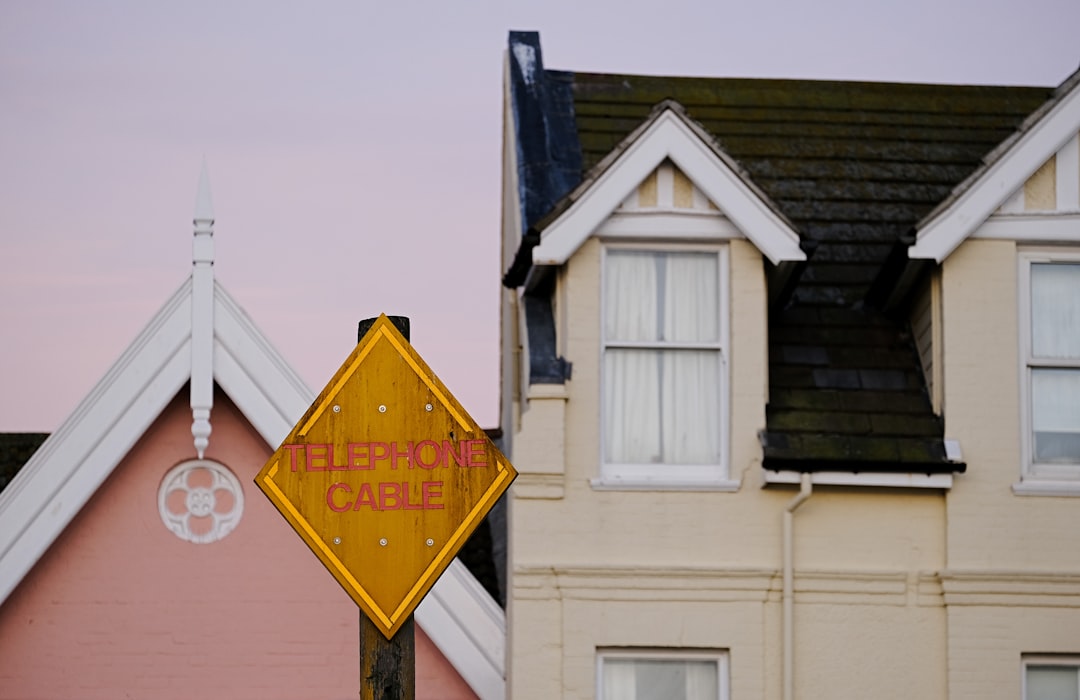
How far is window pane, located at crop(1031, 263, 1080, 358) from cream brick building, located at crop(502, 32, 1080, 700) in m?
0.02

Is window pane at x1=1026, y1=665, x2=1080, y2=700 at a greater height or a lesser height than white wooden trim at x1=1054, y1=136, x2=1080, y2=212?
lesser

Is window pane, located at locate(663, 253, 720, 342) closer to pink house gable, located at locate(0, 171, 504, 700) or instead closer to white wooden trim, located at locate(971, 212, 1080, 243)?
white wooden trim, located at locate(971, 212, 1080, 243)

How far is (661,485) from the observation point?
14773 millimetres

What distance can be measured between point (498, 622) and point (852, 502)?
3178mm

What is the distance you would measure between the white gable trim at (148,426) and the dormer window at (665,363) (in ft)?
6.66

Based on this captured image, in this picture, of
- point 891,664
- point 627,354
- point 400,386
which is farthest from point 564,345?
point 400,386

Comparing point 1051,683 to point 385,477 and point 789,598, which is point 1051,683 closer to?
point 789,598

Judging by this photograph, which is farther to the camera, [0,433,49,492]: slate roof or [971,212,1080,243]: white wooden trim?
[0,433,49,492]: slate roof

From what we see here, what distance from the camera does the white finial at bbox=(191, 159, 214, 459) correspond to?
52.3 ft

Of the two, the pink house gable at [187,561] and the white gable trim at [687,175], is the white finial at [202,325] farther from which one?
the white gable trim at [687,175]

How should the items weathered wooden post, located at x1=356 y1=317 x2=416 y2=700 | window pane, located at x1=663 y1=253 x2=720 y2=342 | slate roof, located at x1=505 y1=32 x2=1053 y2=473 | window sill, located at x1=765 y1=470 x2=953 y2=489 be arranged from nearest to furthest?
weathered wooden post, located at x1=356 y1=317 x2=416 y2=700 → window sill, located at x1=765 y1=470 x2=953 y2=489 → slate roof, located at x1=505 y1=32 x2=1053 y2=473 → window pane, located at x1=663 y1=253 x2=720 y2=342

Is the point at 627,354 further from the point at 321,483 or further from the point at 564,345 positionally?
the point at 321,483

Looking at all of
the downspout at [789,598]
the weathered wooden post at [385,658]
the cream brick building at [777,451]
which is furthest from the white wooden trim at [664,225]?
the weathered wooden post at [385,658]

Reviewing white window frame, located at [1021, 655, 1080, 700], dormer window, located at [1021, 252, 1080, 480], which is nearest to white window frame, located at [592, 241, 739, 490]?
dormer window, located at [1021, 252, 1080, 480]
